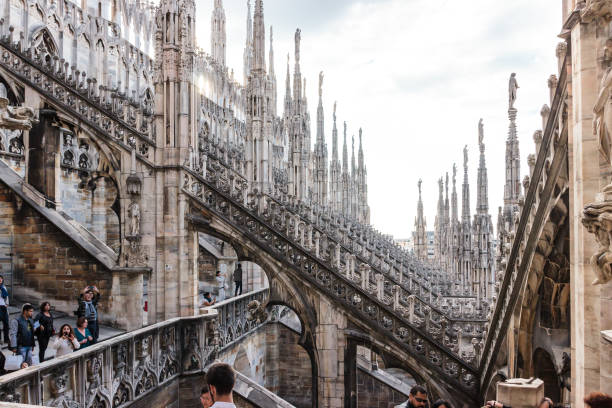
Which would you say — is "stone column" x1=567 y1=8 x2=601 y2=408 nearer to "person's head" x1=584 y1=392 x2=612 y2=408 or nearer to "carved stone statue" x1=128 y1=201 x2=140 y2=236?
"person's head" x1=584 y1=392 x2=612 y2=408

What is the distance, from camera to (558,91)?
19.8ft

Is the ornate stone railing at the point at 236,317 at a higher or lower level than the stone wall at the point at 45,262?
lower

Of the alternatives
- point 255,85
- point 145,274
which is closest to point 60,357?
point 145,274

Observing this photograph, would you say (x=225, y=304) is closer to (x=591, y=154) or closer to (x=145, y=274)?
(x=145, y=274)

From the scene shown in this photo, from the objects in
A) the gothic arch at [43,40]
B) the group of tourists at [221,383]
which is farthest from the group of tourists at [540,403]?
the gothic arch at [43,40]

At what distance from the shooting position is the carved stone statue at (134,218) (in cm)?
1102

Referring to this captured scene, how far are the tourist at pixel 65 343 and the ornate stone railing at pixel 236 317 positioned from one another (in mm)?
3963

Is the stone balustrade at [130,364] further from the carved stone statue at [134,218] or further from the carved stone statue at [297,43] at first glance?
the carved stone statue at [297,43]

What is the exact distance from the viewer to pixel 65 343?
7156 mm

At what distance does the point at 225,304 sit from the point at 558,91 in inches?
344

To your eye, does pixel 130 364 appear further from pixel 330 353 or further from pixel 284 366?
pixel 284 366

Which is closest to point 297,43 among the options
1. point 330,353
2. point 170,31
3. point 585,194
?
point 170,31

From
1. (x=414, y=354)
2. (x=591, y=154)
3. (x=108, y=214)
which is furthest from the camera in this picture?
(x=108, y=214)

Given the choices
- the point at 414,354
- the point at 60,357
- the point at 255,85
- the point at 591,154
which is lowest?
the point at 414,354
